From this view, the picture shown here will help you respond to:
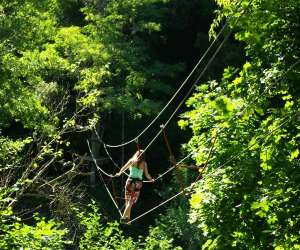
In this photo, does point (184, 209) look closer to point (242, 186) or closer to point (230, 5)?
point (242, 186)

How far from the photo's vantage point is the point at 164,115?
27.1m

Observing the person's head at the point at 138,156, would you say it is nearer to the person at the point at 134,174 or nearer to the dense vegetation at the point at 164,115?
the person at the point at 134,174

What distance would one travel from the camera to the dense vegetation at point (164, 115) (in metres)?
7.93

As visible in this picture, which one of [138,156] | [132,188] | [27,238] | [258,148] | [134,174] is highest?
[258,148]

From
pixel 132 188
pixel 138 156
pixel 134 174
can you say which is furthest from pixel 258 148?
pixel 132 188

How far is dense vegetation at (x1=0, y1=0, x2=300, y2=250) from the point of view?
26.0 feet

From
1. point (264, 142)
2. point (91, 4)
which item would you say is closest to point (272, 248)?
point (264, 142)

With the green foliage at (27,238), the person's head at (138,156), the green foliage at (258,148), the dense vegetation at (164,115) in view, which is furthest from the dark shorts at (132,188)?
the green foliage at (27,238)

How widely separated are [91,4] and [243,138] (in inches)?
641

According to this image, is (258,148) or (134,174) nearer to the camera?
(258,148)

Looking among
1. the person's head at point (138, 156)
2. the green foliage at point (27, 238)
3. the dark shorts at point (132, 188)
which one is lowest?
the dark shorts at point (132, 188)

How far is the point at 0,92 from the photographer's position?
13.4 m

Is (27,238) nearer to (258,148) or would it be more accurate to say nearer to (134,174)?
(258,148)

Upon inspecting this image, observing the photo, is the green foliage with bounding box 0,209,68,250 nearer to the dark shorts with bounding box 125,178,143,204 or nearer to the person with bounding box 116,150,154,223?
the person with bounding box 116,150,154,223
